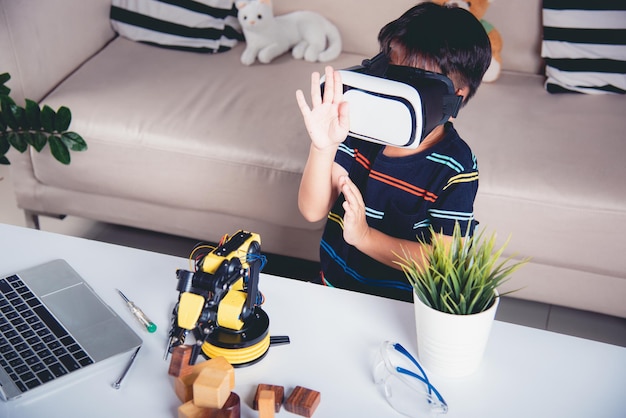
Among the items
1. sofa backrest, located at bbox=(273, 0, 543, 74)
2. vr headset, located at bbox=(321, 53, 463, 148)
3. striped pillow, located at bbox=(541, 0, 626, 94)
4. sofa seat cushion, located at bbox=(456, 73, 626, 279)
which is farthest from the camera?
sofa backrest, located at bbox=(273, 0, 543, 74)

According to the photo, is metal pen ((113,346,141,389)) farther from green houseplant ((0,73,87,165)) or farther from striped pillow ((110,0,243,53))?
striped pillow ((110,0,243,53))

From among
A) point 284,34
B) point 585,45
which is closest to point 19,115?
point 284,34

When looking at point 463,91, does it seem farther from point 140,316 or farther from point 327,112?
point 140,316

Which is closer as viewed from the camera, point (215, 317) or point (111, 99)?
point (215, 317)

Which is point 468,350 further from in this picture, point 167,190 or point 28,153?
point 28,153

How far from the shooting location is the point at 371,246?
115 centimetres

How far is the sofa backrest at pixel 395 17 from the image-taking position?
6.18ft

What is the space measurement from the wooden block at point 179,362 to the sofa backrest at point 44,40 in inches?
43.9

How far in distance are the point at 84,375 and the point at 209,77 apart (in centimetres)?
113

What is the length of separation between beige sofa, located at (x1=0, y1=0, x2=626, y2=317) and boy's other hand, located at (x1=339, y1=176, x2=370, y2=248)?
496mm

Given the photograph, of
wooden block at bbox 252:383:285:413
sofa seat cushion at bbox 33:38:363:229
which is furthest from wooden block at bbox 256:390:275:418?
sofa seat cushion at bbox 33:38:363:229

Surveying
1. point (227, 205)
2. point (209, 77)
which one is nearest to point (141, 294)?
point (227, 205)

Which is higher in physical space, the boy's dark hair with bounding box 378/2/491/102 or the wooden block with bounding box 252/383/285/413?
the boy's dark hair with bounding box 378/2/491/102

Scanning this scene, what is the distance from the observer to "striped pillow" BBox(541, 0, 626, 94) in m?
1.75
